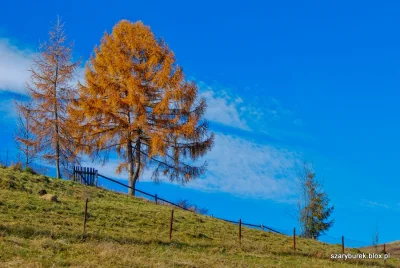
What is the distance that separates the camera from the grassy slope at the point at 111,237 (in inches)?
524

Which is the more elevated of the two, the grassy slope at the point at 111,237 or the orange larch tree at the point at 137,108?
the orange larch tree at the point at 137,108

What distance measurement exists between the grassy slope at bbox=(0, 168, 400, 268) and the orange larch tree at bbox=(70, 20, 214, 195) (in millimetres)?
6846

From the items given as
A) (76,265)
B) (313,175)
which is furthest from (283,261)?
(313,175)

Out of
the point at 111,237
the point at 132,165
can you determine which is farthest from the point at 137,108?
the point at 111,237

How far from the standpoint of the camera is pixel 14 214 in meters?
17.8

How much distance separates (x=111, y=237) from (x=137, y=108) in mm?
17194

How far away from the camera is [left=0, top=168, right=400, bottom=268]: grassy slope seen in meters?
13.3

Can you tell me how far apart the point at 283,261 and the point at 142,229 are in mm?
5674

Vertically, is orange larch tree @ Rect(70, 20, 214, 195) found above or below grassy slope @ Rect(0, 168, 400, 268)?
above

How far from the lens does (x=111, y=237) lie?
16.5m

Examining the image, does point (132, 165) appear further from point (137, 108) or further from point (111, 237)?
point (111, 237)

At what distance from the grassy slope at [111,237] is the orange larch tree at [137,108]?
685 centimetres

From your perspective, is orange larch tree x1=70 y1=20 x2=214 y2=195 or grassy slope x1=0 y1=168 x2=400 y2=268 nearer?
grassy slope x1=0 y1=168 x2=400 y2=268

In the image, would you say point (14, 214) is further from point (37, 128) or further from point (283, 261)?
point (37, 128)
